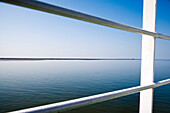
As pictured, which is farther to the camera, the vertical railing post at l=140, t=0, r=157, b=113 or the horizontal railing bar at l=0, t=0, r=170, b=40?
the vertical railing post at l=140, t=0, r=157, b=113

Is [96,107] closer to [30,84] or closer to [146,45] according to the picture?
[30,84]

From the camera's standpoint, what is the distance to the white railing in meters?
0.31

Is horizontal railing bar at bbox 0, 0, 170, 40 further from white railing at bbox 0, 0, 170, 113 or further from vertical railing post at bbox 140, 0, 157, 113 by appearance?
vertical railing post at bbox 140, 0, 157, 113

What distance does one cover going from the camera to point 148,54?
0.72 m

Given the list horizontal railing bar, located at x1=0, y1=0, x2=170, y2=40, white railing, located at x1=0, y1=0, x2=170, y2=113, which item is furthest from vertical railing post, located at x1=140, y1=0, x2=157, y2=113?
horizontal railing bar, located at x1=0, y1=0, x2=170, y2=40

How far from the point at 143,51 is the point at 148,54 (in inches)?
1.2

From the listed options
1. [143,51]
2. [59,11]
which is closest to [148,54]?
[143,51]

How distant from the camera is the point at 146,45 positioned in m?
0.72

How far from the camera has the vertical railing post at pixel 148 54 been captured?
0.71m

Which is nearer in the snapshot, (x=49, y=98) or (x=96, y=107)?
(x=96, y=107)

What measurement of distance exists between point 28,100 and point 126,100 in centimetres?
592

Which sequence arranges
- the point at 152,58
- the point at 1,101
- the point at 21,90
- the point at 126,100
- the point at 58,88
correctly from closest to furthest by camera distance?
1. the point at 152,58
2. the point at 1,101
3. the point at 126,100
4. the point at 21,90
5. the point at 58,88

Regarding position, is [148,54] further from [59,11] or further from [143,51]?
[59,11]

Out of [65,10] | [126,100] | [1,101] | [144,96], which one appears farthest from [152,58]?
[1,101]
